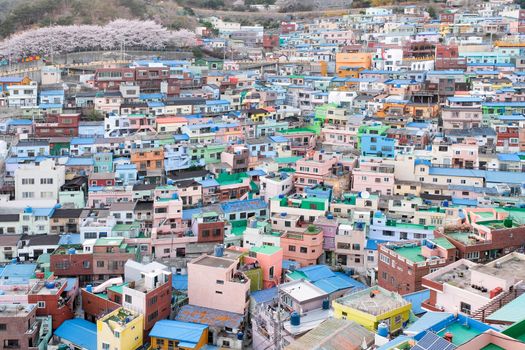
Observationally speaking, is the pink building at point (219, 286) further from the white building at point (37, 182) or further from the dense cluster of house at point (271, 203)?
the white building at point (37, 182)

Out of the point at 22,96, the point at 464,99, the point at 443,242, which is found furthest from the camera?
the point at 22,96

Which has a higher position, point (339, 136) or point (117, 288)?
point (339, 136)

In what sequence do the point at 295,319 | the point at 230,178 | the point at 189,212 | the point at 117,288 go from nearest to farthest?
1. the point at 295,319
2. the point at 117,288
3. the point at 189,212
4. the point at 230,178

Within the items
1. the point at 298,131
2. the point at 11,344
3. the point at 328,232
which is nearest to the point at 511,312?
the point at 328,232

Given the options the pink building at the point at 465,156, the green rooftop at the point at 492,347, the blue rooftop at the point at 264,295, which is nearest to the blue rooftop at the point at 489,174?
the pink building at the point at 465,156

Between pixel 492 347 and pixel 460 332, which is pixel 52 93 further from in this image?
pixel 492 347
